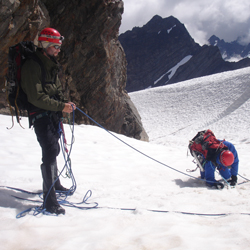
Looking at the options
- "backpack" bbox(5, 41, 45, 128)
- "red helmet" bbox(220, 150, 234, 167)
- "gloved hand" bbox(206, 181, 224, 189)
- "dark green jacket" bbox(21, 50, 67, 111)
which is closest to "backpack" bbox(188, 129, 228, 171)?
"red helmet" bbox(220, 150, 234, 167)

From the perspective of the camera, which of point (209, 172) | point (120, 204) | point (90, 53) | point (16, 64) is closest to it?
point (16, 64)

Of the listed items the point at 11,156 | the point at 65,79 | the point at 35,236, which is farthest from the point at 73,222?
the point at 65,79

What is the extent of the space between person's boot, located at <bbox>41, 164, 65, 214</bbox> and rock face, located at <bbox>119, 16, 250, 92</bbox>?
81761 millimetres

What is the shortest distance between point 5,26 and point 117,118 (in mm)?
10663

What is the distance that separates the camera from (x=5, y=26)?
820 cm

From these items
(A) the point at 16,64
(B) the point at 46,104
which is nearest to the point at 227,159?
(B) the point at 46,104

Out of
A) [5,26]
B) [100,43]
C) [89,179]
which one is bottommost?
[89,179]

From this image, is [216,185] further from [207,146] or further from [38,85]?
[38,85]

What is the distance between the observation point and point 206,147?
466 centimetres

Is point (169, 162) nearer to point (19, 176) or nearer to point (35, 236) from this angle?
point (19, 176)

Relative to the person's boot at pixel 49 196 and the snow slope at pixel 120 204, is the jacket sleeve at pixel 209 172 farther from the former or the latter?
the person's boot at pixel 49 196

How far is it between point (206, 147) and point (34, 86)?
3.52 metres

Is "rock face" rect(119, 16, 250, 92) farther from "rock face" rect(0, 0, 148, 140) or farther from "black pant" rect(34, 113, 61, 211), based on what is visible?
"black pant" rect(34, 113, 61, 211)

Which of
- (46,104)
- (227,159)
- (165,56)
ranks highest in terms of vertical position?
(165,56)
